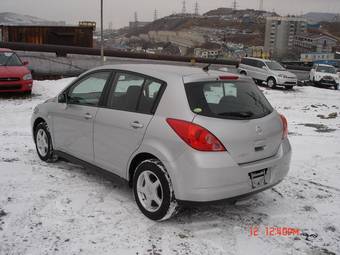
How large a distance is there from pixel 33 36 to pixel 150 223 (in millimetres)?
26346

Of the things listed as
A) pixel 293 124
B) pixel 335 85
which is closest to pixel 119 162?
pixel 293 124

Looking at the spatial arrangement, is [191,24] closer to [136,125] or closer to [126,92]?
[126,92]

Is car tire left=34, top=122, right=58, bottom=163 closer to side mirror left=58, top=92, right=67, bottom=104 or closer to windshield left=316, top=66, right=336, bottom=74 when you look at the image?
side mirror left=58, top=92, right=67, bottom=104

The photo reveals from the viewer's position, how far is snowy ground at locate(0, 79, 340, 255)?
3449 mm

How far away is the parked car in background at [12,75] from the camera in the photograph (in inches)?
465

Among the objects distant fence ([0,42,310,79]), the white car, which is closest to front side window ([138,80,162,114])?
distant fence ([0,42,310,79])

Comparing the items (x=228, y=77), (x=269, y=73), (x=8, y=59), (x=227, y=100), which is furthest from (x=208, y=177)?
(x=269, y=73)

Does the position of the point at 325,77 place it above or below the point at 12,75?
below

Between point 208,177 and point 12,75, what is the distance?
10387 millimetres

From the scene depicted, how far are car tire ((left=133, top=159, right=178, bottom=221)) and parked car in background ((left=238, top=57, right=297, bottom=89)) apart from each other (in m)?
18.7

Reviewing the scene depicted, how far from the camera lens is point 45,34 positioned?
27016 millimetres

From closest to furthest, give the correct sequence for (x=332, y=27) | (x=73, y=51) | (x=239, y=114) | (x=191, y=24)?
(x=239, y=114), (x=73, y=51), (x=191, y=24), (x=332, y=27)

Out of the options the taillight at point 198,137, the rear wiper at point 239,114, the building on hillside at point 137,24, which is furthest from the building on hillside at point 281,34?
the taillight at point 198,137

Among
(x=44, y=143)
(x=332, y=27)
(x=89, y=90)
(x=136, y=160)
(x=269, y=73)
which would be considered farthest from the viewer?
(x=332, y=27)
